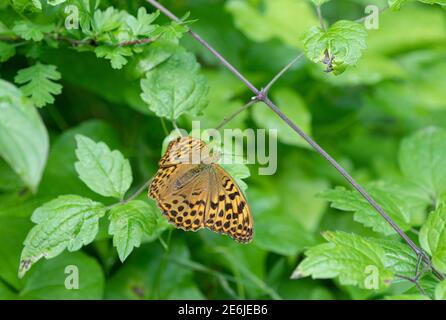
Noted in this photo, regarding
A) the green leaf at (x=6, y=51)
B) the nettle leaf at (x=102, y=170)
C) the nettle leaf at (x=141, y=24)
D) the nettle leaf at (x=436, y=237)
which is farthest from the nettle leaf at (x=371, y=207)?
the green leaf at (x=6, y=51)

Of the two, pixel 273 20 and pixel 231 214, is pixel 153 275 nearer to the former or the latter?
pixel 231 214

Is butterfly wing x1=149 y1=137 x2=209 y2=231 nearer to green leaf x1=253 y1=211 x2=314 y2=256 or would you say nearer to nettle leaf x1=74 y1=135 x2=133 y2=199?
nettle leaf x1=74 y1=135 x2=133 y2=199

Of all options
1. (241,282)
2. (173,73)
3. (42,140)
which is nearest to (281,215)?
(241,282)

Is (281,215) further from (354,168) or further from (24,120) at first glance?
(24,120)

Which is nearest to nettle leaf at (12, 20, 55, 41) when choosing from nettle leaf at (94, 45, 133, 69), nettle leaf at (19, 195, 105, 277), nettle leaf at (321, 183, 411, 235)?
nettle leaf at (94, 45, 133, 69)

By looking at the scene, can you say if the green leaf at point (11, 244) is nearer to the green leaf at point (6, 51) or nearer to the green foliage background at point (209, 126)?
the green foliage background at point (209, 126)
